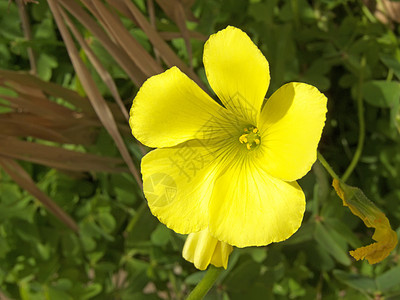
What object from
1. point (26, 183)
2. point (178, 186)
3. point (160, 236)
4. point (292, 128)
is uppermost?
point (292, 128)

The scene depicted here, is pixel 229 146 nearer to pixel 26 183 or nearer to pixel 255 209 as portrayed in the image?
pixel 255 209

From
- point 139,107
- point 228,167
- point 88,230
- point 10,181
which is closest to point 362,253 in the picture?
point 228,167

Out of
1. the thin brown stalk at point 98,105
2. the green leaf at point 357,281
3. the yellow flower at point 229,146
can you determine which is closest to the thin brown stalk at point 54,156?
the thin brown stalk at point 98,105

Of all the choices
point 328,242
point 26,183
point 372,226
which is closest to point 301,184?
point 328,242

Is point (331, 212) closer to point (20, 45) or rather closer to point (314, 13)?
point (314, 13)

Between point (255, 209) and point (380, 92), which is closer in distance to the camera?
point (255, 209)

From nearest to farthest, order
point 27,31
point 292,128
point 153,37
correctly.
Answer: point 292,128
point 153,37
point 27,31

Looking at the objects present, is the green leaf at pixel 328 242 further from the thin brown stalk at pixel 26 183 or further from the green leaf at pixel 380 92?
the thin brown stalk at pixel 26 183
